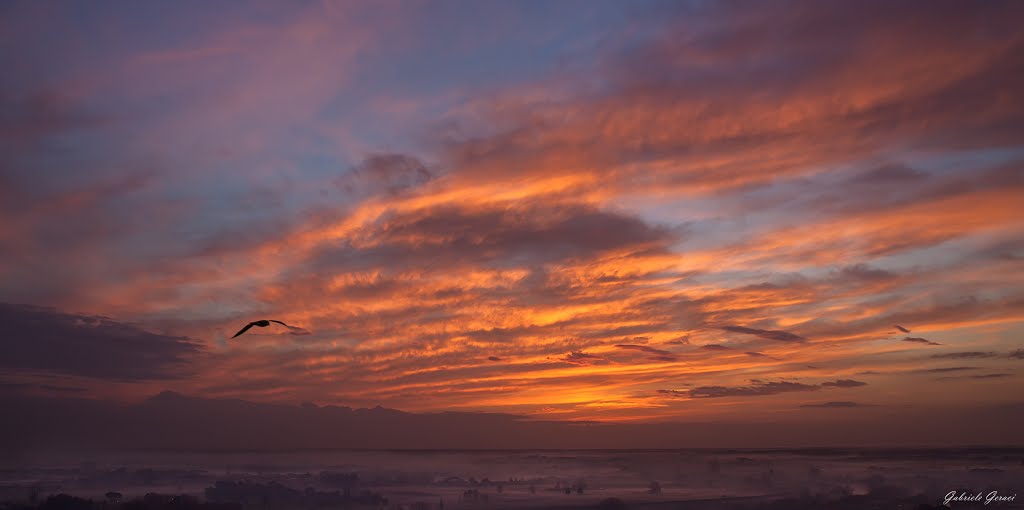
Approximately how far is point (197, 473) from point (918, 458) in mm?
139294

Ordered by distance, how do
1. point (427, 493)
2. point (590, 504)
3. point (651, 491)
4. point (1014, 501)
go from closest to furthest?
point (1014, 501) → point (590, 504) → point (651, 491) → point (427, 493)

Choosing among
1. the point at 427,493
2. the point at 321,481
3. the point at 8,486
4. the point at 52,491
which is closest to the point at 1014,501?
the point at 427,493

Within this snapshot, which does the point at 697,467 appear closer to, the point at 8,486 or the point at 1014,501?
the point at 1014,501

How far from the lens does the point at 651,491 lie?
102250mm

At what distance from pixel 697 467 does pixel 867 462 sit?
31.5 meters

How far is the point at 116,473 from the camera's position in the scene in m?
138

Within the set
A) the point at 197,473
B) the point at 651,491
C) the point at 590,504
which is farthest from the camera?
the point at 197,473

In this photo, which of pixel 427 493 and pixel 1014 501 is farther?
pixel 427 493

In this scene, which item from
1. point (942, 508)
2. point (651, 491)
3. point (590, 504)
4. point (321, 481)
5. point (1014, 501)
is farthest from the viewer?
point (321, 481)

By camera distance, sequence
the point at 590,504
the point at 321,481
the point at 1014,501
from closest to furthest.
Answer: the point at 1014,501 → the point at 590,504 → the point at 321,481

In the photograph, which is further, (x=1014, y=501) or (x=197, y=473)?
(x=197, y=473)

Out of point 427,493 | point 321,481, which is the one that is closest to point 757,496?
point 427,493

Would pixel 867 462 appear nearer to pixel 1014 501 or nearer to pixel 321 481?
pixel 1014 501

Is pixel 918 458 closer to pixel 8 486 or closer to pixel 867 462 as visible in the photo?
pixel 867 462
